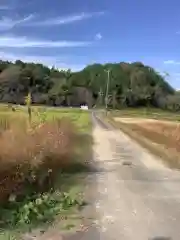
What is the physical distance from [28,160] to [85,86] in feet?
497

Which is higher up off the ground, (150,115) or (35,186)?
(35,186)

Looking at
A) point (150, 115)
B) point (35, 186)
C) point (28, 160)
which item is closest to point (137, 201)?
point (35, 186)

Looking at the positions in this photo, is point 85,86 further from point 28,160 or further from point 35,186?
point 28,160

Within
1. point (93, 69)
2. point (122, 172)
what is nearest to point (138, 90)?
point (93, 69)

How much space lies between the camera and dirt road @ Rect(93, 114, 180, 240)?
7935mm

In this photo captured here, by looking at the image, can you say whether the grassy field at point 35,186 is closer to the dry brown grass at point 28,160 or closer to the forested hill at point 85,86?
the dry brown grass at point 28,160

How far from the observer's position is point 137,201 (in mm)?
10422

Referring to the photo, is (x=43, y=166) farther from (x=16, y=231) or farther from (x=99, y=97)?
(x=99, y=97)

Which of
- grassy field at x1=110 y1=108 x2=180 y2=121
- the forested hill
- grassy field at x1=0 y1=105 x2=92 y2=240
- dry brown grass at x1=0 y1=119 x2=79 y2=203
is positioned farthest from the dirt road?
the forested hill

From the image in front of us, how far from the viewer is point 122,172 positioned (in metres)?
15.3

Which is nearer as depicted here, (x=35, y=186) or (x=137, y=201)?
(x=137, y=201)

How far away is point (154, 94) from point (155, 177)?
141960mm

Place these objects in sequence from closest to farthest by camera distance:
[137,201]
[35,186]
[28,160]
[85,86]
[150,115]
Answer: [137,201]
[28,160]
[35,186]
[150,115]
[85,86]

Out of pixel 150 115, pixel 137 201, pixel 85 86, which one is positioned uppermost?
pixel 85 86
